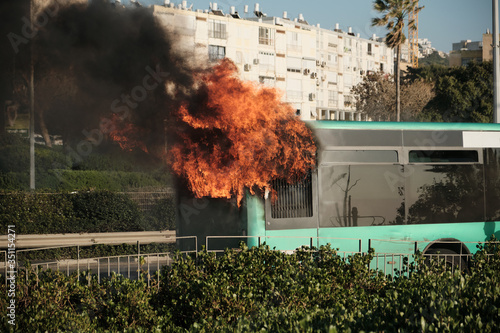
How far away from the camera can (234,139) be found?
984cm

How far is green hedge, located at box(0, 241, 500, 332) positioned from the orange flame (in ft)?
5.53

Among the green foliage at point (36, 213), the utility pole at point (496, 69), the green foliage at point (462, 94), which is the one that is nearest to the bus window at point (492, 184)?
the utility pole at point (496, 69)

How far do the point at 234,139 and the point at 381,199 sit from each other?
10.3 feet

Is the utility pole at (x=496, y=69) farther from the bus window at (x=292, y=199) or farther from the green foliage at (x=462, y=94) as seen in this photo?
the green foliage at (x=462, y=94)

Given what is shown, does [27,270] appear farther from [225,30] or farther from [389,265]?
[225,30]

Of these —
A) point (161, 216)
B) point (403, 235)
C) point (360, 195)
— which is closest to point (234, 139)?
point (360, 195)

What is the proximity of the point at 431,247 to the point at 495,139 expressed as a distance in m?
2.62

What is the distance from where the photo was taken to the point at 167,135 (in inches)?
410

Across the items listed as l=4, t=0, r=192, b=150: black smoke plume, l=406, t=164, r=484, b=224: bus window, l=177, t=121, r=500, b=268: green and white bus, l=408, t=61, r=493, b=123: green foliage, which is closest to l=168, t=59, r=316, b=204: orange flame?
l=177, t=121, r=500, b=268: green and white bus

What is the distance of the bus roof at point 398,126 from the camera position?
1099cm

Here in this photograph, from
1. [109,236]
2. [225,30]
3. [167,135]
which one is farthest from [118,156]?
[225,30]

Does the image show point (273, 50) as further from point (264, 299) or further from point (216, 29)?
point (264, 299)

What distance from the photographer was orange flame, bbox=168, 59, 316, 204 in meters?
9.90

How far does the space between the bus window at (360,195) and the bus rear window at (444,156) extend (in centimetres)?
47
